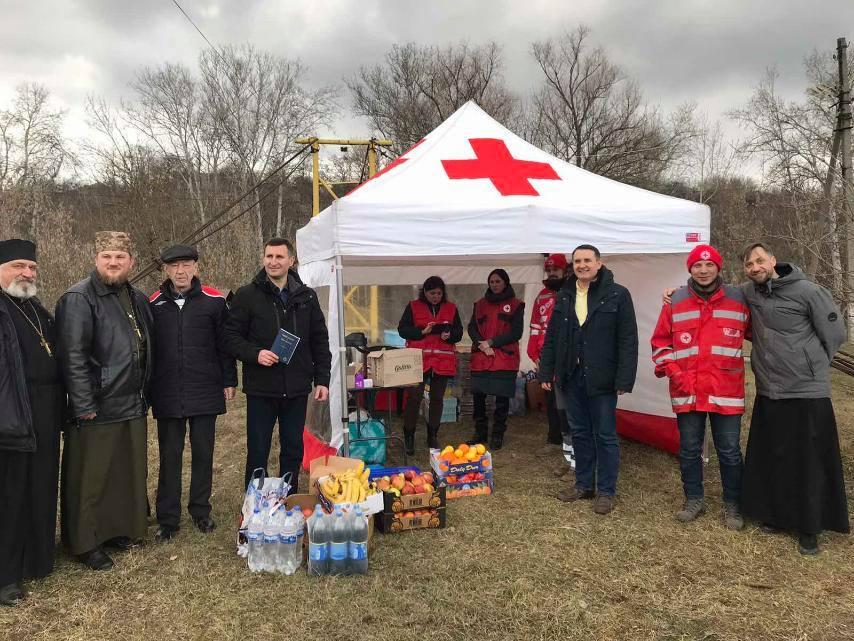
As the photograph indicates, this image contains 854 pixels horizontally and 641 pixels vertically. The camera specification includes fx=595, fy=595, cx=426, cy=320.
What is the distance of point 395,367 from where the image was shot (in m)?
4.41

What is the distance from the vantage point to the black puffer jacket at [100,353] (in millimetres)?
2770

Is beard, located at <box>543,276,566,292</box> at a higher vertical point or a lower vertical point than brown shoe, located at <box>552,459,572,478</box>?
higher

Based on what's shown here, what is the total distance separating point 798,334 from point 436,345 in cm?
266

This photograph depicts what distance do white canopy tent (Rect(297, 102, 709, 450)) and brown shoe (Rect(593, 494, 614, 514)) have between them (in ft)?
4.85

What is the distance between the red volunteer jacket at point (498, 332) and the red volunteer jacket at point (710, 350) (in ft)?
5.71

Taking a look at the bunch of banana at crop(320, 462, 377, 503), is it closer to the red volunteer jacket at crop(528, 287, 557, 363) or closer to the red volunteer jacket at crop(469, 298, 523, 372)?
the red volunteer jacket at crop(469, 298, 523, 372)

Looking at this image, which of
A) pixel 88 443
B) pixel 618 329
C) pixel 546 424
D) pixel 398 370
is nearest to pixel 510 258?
pixel 546 424

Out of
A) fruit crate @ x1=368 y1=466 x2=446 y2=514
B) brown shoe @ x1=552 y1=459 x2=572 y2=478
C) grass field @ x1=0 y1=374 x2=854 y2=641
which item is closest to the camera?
grass field @ x1=0 y1=374 x2=854 y2=641

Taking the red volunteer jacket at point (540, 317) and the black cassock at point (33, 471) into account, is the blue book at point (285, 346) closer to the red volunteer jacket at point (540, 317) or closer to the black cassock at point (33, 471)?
the black cassock at point (33, 471)

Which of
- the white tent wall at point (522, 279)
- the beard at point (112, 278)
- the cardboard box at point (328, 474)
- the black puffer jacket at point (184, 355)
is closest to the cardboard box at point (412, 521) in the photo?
the cardboard box at point (328, 474)

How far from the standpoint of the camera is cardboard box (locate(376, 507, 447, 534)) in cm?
340

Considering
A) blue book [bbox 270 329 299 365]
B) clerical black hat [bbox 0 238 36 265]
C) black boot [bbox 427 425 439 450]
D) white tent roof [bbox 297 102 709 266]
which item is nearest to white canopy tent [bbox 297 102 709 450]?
white tent roof [bbox 297 102 709 266]

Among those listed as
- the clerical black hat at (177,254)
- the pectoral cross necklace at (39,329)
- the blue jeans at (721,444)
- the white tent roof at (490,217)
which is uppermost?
the white tent roof at (490,217)

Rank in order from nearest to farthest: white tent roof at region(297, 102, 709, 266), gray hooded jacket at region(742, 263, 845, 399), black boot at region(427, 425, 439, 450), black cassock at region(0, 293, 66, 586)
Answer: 1. black cassock at region(0, 293, 66, 586)
2. gray hooded jacket at region(742, 263, 845, 399)
3. white tent roof at region(297, 102, 709, 266)
4. black boot at region(427, 425, 439, 450)
